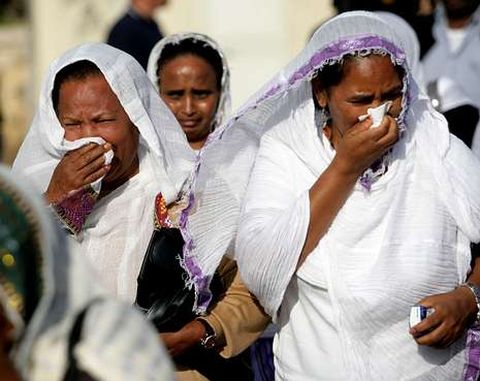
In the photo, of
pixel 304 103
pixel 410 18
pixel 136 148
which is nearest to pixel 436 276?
pixel 304 103

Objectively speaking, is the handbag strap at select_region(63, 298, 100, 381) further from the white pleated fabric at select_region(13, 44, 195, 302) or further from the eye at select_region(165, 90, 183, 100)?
the eye at select_region(165, 90, 183, 100)

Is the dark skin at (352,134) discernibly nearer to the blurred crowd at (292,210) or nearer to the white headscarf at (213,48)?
the blurred crowd at (292,210)

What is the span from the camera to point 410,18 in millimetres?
8578

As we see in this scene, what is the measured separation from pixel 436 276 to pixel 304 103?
61cm

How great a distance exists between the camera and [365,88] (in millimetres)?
3863

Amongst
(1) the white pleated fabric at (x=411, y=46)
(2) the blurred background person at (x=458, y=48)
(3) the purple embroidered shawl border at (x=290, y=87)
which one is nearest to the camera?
(3) the purple embroidered shawl border at (x=290, y=87)

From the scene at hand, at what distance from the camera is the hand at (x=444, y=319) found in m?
3.84

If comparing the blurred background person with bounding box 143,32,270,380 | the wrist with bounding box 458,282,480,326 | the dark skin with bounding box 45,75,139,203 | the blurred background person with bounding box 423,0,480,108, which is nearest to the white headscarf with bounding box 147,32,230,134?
the blurred background person with bounding box 143,32,270,380

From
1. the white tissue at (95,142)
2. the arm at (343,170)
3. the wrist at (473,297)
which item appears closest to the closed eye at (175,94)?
the white tissue at (95,142)

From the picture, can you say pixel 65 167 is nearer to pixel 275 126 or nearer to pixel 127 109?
pixel 127 109

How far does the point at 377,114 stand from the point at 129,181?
2.80ft

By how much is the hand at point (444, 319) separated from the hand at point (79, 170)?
3.14 ft

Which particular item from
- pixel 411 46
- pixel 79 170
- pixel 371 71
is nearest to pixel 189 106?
pixel 411 46

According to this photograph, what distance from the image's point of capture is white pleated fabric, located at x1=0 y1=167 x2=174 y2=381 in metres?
2.43
